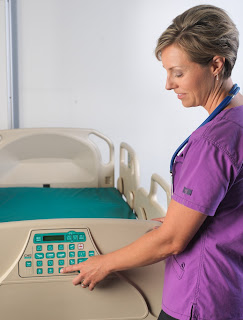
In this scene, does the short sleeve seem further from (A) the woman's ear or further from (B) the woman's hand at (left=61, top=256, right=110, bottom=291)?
(B) the woman's hand at (left=61, top=256, right=110, bottom=291)

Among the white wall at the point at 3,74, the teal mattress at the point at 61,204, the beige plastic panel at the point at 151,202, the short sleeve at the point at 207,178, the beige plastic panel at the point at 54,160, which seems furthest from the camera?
the white wall at the point at 3,74

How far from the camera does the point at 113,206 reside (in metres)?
2.47

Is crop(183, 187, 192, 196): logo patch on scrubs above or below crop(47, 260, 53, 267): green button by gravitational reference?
above

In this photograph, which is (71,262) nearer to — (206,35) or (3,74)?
(206,35)

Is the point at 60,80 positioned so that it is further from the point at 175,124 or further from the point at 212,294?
the point at 212,294

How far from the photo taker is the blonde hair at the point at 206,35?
984 mm

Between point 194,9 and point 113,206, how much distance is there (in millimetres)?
1605

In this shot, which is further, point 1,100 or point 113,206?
point 1,100

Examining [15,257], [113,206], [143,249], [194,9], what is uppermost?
[194,9]

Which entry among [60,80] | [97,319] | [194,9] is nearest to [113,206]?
[97,319]

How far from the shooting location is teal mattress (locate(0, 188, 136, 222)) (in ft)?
7.61

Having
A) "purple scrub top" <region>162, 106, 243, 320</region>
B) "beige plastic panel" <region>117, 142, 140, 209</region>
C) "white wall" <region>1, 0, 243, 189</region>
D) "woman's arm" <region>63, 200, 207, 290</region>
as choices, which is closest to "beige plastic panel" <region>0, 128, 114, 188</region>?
"beige plastic panel" <region>117, 142, 140, 209</region>

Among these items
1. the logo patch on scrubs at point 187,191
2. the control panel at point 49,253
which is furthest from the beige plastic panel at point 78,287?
the logo patch on scrubs at point 187,191

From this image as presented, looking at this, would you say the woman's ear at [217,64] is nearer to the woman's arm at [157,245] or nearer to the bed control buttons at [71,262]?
the woman's arm at [157,245]
